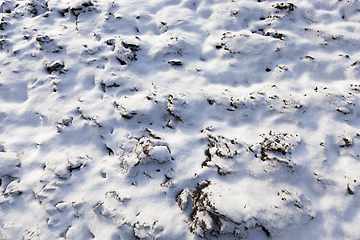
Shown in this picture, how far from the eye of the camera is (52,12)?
416 centimetres

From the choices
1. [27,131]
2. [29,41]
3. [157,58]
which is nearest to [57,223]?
[27,131]

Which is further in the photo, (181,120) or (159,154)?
(181,120)

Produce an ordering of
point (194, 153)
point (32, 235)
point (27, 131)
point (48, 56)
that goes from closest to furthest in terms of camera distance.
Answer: point (32, 235) < point (194, 153) < point (27, 131) < point (48, 56)

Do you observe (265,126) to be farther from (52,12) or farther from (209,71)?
(52,12)

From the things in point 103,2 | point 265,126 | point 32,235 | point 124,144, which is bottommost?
point 32,235

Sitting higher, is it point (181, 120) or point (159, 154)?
point (181, 120)

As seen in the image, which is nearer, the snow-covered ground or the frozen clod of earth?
the snow-covered ground

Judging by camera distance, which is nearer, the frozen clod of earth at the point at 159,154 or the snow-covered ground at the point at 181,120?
the snow-covered ground at the point at 181,120

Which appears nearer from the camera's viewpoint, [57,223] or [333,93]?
[57,223]

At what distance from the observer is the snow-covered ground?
2223 mm

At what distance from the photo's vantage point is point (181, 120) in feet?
9.34

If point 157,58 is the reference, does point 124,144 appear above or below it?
below

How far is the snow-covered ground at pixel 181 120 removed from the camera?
7.29 ft

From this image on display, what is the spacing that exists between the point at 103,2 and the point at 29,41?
164 centimetres
